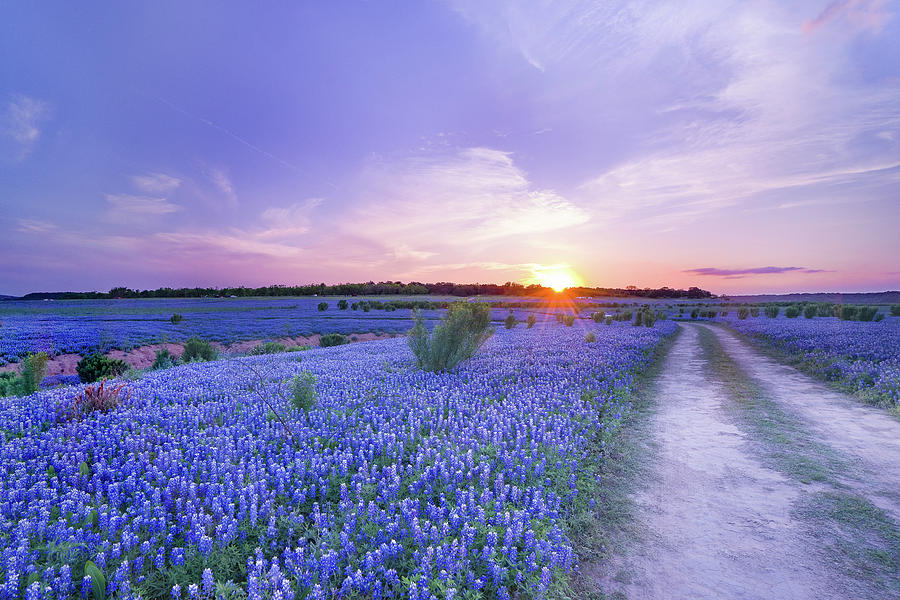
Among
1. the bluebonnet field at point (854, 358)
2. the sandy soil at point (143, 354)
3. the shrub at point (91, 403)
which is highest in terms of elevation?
the shrub at point (91, 403)

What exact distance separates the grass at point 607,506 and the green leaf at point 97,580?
382cm

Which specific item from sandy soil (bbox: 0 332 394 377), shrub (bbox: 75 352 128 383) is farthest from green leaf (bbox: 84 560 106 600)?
sandy soil (bbox: 0 332 394 377)

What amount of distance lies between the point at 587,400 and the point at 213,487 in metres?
8.25

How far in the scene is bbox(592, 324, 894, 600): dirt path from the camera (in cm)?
409

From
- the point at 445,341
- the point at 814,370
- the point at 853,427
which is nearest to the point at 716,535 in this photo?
the point at 853,427

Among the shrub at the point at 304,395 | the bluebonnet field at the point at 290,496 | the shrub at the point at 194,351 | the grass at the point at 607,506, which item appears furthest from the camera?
the shrub at the point at 194,351

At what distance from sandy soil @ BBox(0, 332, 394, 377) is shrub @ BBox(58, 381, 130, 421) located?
15.3m

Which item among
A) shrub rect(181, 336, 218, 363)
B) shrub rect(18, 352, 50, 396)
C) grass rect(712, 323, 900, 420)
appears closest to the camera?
grass rect(712, 323, 900, 420)

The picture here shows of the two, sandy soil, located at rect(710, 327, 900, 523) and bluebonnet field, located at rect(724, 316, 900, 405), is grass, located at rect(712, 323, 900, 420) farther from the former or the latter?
sandy soil, located at rect(710, 327, 900, 523)

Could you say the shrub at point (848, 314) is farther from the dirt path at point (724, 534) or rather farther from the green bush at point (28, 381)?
the green bush at point (28, 381)

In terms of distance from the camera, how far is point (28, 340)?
2756 centimetres

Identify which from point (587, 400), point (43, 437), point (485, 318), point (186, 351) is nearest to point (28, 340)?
point (186, 351)

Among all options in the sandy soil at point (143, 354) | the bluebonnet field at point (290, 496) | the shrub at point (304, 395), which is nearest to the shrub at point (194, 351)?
the sandy soil at point (143, 354)

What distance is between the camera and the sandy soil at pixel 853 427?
6301 millimetres
